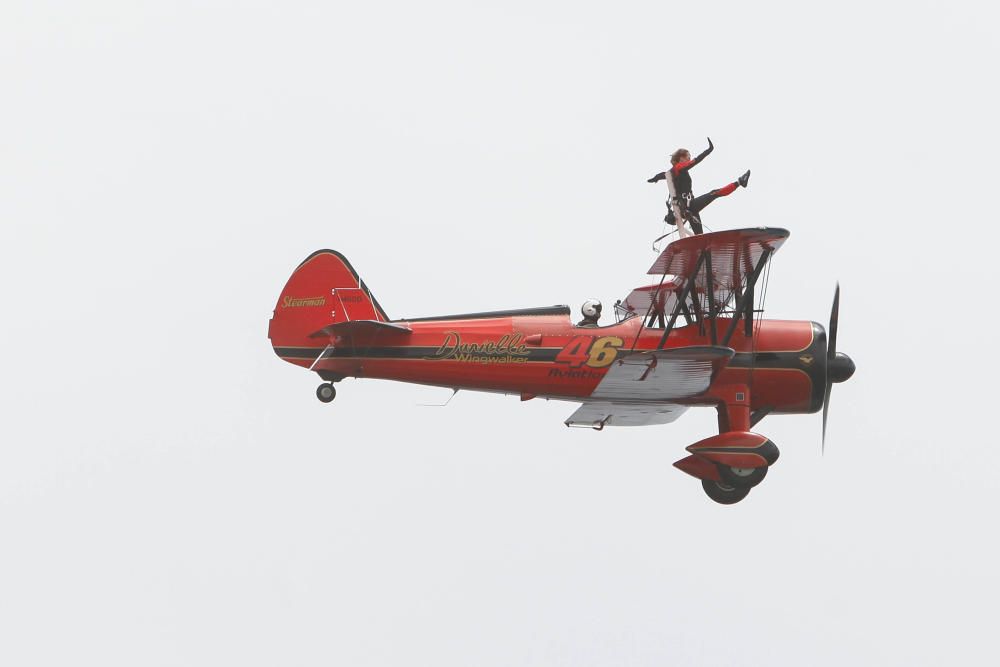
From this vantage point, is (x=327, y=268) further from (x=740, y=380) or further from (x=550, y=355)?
(x=740, y=380)

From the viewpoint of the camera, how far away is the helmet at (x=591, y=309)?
1694 cm

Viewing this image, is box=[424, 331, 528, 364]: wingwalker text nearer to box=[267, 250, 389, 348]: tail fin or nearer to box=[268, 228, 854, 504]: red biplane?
box=[268, 228, 854, 504]: red biplane

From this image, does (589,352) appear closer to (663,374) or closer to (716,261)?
(663,374)

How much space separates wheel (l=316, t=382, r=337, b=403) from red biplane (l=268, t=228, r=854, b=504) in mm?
19

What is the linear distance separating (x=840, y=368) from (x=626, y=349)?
9.27 feet

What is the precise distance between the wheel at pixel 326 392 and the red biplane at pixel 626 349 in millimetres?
19

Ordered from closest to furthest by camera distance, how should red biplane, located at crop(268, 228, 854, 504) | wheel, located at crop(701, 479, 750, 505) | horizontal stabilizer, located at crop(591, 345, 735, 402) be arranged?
horizontal stabilizer, located at crop(591, 345, 735, 402), red biplane, located at crop(268, 228, 854, 504), wheel, located at crop(701, 479, 750, 505)

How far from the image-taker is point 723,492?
17.1m

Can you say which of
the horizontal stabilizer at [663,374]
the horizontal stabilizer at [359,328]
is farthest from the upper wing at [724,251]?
the horizontal stabilizer at [359,328]

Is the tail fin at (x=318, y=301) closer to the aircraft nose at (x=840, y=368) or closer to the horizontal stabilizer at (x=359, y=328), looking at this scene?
the horizontal stabilizer at (x=359, y=328)

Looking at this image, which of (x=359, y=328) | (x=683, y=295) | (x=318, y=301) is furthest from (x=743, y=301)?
(x=318, y=301)

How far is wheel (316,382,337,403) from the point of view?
16766 millimetres

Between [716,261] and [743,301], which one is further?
[743,301]

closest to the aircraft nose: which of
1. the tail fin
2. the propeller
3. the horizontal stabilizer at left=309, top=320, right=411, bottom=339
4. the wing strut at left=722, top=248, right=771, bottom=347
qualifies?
the propeller
